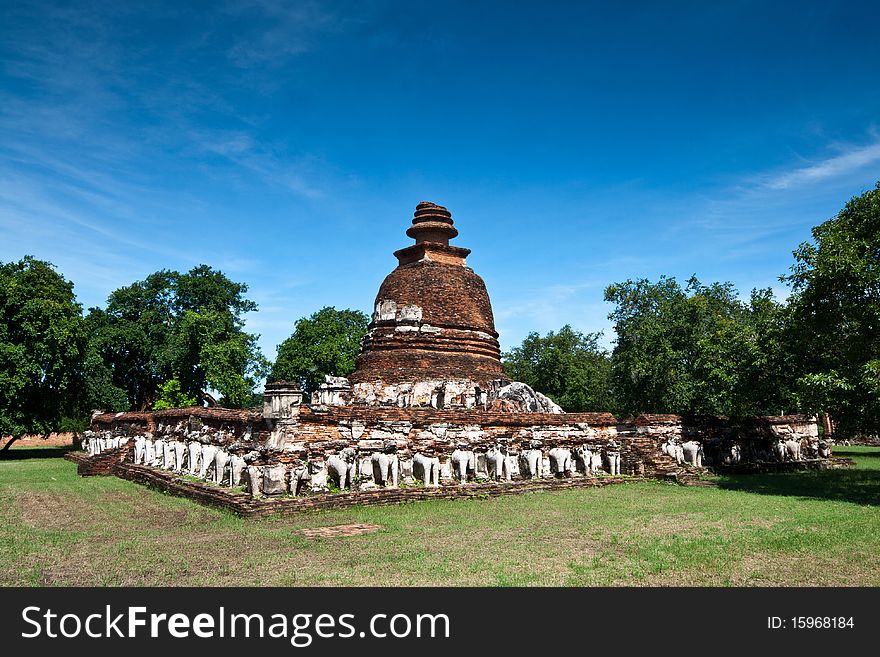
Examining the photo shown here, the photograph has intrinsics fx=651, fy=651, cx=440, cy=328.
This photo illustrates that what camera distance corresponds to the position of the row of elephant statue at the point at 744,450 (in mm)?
15477

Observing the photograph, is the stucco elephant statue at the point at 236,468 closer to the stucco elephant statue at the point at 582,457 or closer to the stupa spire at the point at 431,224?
the stucco elephant statue at the point at 582,457

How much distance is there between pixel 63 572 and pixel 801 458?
712 inches

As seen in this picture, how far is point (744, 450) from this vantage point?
17.1m

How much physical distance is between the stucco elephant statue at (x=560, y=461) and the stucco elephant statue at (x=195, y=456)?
694 centimetres

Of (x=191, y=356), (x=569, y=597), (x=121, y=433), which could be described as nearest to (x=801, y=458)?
(x=569, y=597)

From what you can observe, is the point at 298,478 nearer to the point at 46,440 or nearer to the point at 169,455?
the point at 169,455

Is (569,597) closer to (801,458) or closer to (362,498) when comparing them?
(362,498)

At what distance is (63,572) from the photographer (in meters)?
5.71

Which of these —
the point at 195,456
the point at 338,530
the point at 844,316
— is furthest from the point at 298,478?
the point at 844,316

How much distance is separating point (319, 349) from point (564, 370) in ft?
38.6

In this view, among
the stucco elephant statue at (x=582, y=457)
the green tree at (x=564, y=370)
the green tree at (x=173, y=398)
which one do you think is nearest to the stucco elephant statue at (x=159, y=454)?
the stucco elephant statue at (x=582, y=457)

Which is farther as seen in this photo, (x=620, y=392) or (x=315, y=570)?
(x=620, y=392)

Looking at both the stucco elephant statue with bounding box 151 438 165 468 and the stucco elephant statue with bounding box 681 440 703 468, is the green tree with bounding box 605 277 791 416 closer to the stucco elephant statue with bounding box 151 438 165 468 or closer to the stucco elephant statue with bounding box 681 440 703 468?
the stucco elephant statue with bounding box 681 440 703 468

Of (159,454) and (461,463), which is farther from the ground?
(159,454)
